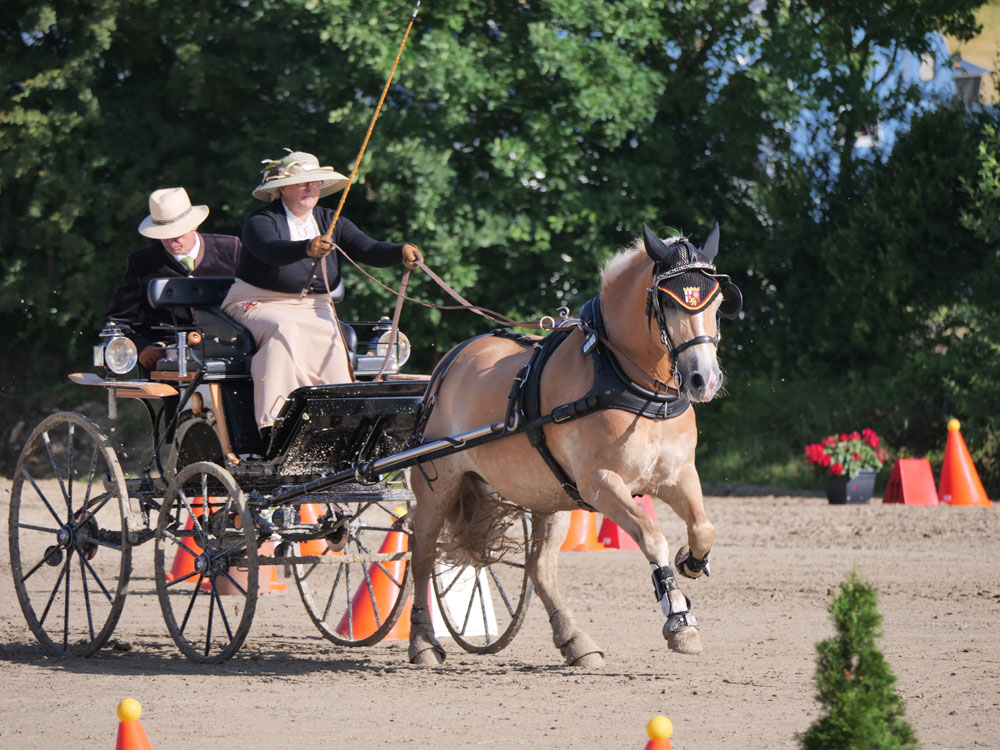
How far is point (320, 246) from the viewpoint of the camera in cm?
684

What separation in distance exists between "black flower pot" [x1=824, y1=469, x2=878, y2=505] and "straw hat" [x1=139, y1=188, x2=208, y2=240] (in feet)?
26.0

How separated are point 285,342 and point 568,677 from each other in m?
2.22

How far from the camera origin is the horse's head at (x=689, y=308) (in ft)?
18.6

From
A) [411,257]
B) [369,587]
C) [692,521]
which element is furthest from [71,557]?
[692,521]

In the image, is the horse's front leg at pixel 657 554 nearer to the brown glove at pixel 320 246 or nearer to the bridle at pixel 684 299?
the bridle at pixel 684 299

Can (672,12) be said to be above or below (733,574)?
above

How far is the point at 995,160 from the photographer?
14.8m

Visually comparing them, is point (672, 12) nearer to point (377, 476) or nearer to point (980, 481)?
point (980, 481)

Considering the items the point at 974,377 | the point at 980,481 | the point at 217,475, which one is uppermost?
the point at 974,377

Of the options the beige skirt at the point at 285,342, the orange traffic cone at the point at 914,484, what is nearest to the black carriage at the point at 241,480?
the beige skirt at the point at 285,342

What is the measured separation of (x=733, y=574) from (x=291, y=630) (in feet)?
11.0

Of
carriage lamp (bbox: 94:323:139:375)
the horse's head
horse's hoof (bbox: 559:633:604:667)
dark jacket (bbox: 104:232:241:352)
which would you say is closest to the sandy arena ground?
horse's hoof (bbox: 559:633:604:667)

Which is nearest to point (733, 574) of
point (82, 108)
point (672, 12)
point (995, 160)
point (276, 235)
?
point (276, 235)

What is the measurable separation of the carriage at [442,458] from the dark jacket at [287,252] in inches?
13.1
